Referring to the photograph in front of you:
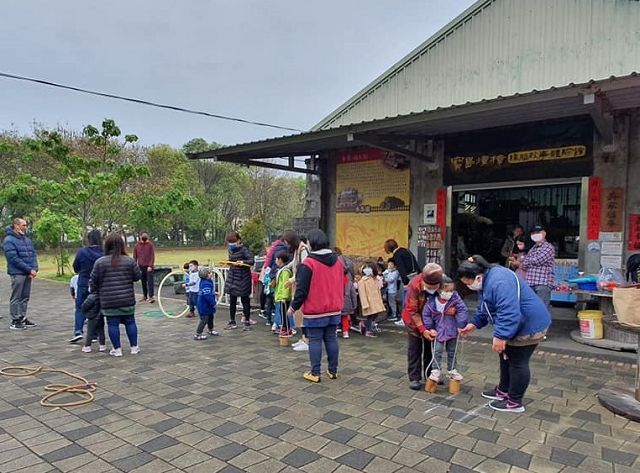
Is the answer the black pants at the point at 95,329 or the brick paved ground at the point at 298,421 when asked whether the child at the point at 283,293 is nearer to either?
the brick paved ground at the point at 298,421

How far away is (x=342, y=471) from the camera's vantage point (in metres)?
2.87

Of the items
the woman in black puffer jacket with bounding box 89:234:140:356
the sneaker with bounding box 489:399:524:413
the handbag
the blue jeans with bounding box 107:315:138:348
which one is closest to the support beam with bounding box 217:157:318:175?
the woman in black puffer jacket with bounding box 89:234:140:356

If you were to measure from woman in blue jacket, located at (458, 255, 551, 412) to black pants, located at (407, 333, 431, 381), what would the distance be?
66cm

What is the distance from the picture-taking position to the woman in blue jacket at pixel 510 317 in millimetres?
3549

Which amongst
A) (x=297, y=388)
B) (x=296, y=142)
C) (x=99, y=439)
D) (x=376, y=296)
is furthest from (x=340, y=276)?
(x=296, y=142)

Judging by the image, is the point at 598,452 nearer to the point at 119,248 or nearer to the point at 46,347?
the point at 119,248

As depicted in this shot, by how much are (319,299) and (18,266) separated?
544cm

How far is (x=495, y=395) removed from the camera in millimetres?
4082

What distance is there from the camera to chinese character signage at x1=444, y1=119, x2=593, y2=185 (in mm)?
7219

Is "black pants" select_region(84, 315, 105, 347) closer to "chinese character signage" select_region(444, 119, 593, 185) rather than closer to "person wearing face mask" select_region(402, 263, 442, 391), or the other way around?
"person wearing face mask" select_region(402, 263, 442, 391)

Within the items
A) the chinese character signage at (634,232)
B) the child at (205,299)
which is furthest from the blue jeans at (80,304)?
the chinese character signage at (634,232)

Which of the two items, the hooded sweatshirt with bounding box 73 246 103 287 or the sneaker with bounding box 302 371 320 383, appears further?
the hooded sweatshirt with bounding box 73 246 103 287

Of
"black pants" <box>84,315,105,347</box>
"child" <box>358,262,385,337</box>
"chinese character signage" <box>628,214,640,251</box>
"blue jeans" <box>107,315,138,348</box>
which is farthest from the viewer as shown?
"chinese character signage" <box>628,214,640,251</box>

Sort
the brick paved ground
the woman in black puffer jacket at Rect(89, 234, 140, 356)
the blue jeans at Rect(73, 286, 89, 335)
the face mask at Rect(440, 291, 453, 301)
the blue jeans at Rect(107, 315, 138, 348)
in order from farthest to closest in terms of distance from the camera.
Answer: the blue jeans at Rect(73, 286, 89, 335)
the blue jeans at Rect(107, 315, 138, 348)
the woman in black puffer jacket at Rect(89, 234, 140, 356)
the face mask at Rect(440, 291, 453, 301)
the brick paved ground
